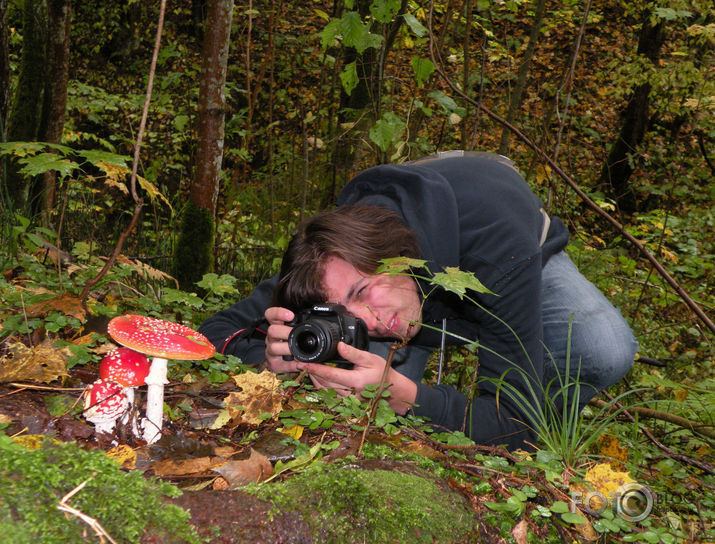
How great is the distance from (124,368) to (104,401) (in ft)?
0.32

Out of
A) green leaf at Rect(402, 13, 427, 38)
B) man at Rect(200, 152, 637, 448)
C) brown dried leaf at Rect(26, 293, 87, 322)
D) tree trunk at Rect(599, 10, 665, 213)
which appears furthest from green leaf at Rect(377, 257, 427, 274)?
tree trunk at Rect(599, 10, 665, 213)

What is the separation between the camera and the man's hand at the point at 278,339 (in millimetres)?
2193

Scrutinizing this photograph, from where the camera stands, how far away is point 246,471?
1285mm

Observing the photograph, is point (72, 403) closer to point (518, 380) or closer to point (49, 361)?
point (49, 361)

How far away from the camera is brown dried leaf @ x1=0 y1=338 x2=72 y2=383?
1.61 meters

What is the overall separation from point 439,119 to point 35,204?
644cm

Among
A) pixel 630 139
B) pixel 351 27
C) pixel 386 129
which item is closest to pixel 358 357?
pixel 386 129

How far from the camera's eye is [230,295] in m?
4.67

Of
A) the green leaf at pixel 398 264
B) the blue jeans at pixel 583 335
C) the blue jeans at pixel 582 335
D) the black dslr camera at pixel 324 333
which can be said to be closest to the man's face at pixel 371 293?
the black dslr camera at pixel 324 333

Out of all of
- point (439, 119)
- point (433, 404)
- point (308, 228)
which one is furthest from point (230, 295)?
point (439, 119)

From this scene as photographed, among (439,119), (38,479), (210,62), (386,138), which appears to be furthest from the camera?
(439,119)

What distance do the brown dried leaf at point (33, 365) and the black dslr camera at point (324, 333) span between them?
76cm

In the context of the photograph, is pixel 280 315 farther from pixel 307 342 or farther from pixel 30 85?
pixel 30 85

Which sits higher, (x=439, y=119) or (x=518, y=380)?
(x=439, y=119)
